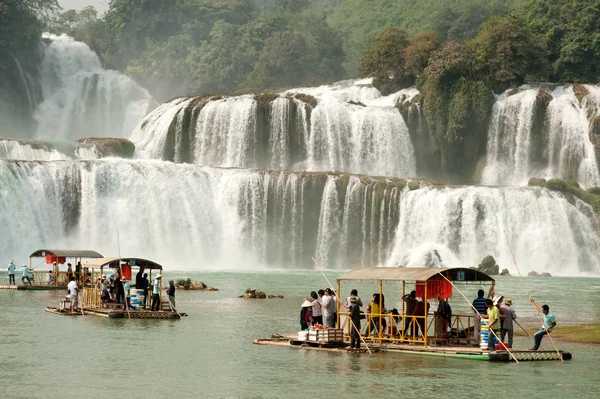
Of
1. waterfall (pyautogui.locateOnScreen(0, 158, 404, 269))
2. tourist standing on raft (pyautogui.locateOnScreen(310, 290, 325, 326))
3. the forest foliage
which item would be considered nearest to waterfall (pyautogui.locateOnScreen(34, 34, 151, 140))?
the forest foliage

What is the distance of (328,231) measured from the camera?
7481cm

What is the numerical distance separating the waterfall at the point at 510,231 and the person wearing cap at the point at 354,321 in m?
43.9

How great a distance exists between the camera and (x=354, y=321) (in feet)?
91.3

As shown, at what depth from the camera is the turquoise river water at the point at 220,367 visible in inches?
898

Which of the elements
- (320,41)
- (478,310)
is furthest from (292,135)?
(478,310)

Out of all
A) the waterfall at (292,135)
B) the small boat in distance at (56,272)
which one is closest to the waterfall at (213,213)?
the waterfall at (292,135)

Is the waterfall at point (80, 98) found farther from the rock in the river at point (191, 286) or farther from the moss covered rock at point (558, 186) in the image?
the rock in the river at point (191, 286)

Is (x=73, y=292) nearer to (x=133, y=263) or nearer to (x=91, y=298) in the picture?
(x=91, y=298)

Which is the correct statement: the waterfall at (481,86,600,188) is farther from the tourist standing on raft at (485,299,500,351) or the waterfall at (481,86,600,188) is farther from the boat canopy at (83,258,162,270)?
the tourist standing on raft at (485,299,500,351)

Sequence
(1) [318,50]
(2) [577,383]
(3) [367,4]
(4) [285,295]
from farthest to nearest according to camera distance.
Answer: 1. (3) [367,4]
2. (1) [318,50]
3. (4) [285,295]
4. (2) [577,383]

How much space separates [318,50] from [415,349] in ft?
323

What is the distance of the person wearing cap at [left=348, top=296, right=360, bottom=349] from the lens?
27609 millimetres

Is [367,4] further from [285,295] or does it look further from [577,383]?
[577,383]

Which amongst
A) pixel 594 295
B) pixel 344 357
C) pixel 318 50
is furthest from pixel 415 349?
pixel 318 50
